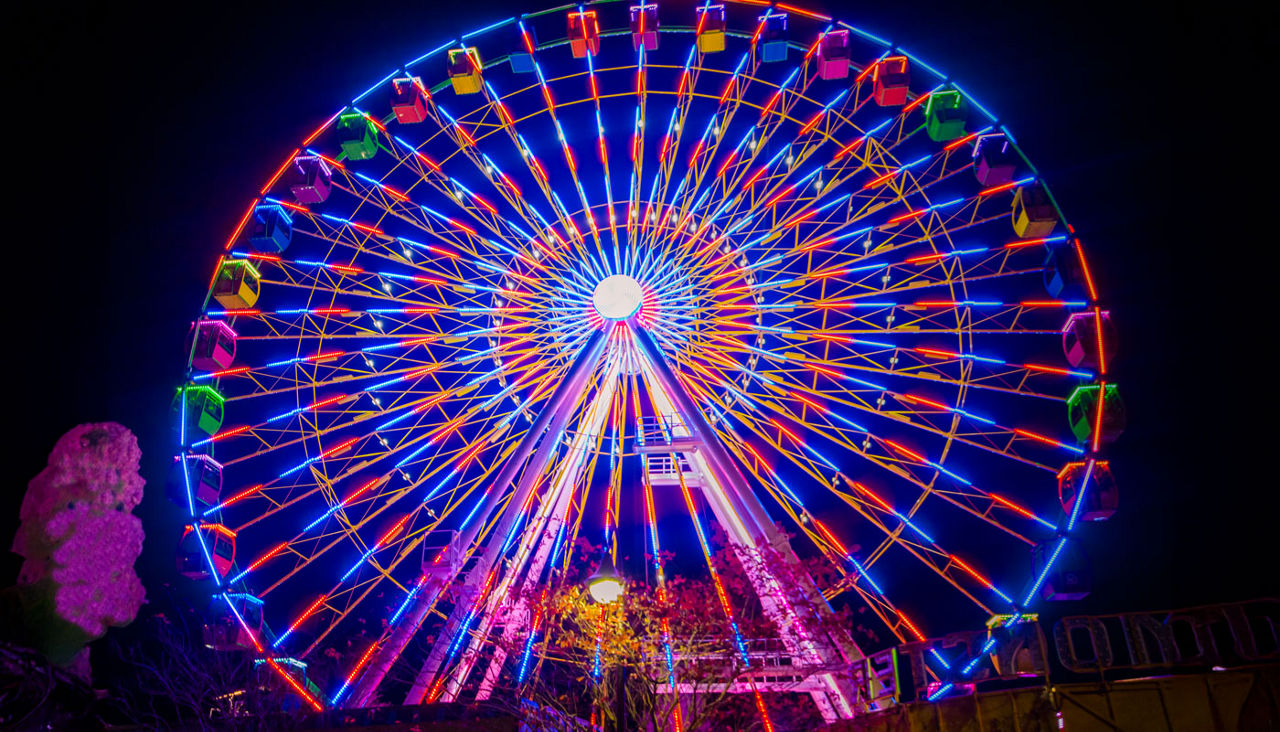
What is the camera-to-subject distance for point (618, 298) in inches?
686

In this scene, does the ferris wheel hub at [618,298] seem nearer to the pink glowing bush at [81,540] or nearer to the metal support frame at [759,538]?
the metal support frame at [759,538]

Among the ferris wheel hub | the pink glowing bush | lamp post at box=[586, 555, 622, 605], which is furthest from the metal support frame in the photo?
the pink glowing bush

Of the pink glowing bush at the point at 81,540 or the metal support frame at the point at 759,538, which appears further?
the pink glowing bush at the point at 81,540

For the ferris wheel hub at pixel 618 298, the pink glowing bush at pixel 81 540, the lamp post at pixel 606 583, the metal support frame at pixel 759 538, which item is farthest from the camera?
the pink glowing bush at pixel 81 540

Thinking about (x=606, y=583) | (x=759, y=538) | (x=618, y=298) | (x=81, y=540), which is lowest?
(x=606, y=583)

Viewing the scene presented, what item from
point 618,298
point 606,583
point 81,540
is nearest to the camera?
point 606,583

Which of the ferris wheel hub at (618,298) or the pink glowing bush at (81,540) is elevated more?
the ferris wheel hub at (618,298)

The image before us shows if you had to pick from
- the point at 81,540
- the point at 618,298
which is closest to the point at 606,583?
the point at 618,298

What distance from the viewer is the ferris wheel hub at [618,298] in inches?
685

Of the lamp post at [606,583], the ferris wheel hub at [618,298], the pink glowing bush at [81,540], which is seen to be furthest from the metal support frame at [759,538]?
the pink glowing bush at [81,540]

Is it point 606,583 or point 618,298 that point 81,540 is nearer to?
point 618,298

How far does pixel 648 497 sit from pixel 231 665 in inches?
423

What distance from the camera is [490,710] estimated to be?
14789 millimetres

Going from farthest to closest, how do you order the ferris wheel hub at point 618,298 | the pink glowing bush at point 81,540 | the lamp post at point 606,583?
the pink glowing bush at point 81,540 < the ferris wheel hub at point 618,298 < the lamp post at point 606,583
